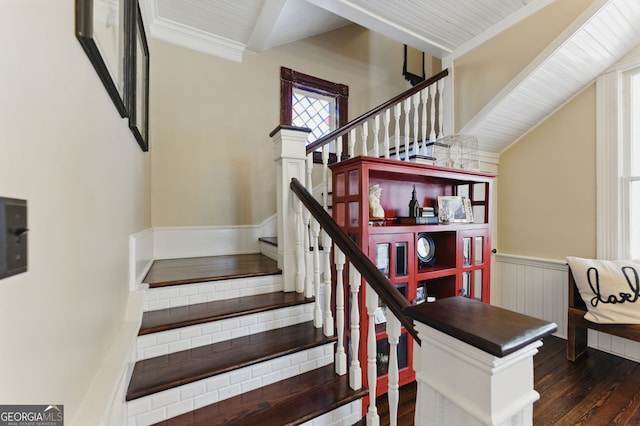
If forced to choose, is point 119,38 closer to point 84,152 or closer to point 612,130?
point 84,152

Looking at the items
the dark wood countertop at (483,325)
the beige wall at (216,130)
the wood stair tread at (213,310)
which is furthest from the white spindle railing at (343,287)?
the beige wall at (216,130)

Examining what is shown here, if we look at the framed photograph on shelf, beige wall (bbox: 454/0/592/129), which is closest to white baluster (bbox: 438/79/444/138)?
beige wall (bbox: 454/0/592/129)

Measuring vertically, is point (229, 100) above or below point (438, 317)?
above

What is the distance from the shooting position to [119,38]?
1.10 meters

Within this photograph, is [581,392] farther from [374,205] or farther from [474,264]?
[374,205]

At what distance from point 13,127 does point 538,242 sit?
379cm

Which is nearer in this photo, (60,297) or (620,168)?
(60,297)

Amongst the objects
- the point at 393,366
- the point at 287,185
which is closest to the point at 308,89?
the point at 287,185

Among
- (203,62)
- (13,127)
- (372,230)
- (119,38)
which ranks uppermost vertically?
(203,62)

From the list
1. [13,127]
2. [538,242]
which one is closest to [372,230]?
[13,127]

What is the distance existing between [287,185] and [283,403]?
1230mm

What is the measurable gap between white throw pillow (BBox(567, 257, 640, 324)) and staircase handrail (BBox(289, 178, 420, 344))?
2301 millimetres

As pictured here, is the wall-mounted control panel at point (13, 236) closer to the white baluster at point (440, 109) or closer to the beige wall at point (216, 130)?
the beige wall at point (216, 130)

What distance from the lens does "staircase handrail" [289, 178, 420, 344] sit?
1.03 meters
